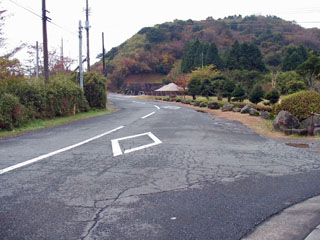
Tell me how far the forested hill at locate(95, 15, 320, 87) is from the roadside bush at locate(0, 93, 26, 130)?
68.2 metres

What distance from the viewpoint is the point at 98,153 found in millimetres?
8188

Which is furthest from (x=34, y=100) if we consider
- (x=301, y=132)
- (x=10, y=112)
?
(x=301, y=132)

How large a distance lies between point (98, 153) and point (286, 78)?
38.3m

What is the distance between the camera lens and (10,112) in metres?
14.4

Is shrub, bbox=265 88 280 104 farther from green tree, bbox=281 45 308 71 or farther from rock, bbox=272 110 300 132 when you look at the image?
green tree, bbox=281 45 308 71

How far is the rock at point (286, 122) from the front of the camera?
1278 cm

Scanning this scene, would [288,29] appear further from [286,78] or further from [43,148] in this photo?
[43,148]

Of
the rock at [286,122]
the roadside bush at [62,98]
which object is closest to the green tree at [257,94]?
the roadside bush at [62,98]

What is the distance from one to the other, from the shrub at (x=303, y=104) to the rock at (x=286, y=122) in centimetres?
94

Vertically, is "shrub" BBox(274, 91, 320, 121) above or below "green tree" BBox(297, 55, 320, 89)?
below

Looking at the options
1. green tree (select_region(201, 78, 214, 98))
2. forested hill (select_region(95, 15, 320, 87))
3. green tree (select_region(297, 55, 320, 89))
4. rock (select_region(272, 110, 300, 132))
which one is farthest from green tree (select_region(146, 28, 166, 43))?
rock (select_region(272, 110, 300, 132))

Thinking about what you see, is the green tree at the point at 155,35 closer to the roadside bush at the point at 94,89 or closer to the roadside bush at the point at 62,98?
the roadside bush at the point at 94,89

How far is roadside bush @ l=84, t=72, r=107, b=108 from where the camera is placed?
28.8m

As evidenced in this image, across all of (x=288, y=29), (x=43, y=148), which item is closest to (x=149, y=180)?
(x=43, y=148)
